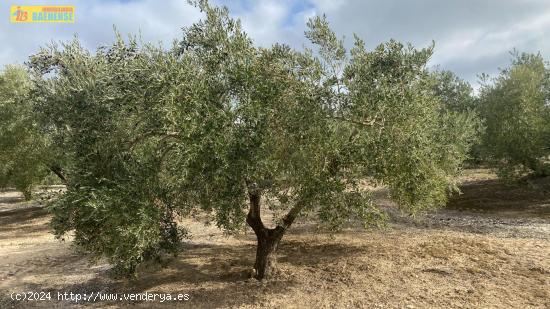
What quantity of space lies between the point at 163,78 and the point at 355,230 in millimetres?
14547

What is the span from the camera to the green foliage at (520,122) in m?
26.3

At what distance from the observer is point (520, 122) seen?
26312 mm

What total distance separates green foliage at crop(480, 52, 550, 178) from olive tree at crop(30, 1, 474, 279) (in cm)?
1749

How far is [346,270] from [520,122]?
60.1ft

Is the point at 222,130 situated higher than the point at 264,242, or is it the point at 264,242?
the point at 222,130

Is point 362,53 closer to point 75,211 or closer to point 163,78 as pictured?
point 163,78

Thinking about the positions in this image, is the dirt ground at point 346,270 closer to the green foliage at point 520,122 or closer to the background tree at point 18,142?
the green foliage at point 520,122

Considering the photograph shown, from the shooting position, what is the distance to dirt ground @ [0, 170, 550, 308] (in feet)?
43.2

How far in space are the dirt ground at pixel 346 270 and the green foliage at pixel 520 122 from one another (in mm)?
4124

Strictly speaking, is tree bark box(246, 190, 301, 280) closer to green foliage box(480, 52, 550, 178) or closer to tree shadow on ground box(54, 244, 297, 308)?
tree shadow on ground box(54, 244, 297, 308)

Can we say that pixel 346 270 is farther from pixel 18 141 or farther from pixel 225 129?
pixel 18 141

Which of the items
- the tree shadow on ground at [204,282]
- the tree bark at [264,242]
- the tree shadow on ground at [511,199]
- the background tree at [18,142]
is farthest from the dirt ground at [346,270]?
the background tree at [18,142]

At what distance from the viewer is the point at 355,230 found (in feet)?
72.3

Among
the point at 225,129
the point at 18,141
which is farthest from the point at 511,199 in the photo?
the point at 18,141
